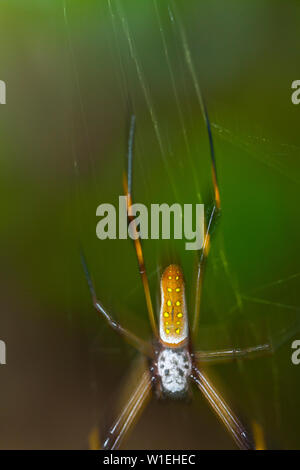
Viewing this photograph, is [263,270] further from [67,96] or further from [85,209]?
[67,96]

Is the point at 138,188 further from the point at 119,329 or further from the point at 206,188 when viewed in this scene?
the point at 119,329

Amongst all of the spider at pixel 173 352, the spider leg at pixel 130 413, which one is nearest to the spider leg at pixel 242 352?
the spider at pixel 173 352

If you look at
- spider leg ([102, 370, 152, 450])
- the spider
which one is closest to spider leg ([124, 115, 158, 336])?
the spider

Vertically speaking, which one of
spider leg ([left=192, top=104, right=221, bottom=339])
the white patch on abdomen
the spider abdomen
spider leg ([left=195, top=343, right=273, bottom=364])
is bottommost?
the white patch on abdomen

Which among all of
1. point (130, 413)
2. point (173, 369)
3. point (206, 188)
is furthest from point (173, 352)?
point (206, 188)

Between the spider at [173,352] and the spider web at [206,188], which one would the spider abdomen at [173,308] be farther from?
the spider web at [206,188]

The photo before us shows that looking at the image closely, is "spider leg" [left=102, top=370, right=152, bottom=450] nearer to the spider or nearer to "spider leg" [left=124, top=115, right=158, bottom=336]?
the spider
